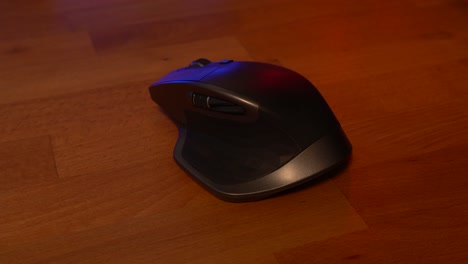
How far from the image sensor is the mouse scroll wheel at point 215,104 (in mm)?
664

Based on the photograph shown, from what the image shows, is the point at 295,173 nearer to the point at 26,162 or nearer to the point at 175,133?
the point at 175,133

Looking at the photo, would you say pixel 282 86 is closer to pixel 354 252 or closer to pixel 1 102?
pixel 354 252

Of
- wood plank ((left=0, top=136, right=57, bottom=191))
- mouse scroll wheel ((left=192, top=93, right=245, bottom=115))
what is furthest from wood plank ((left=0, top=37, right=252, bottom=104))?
mouse scroll wheel ((left=192, top=93, right=245, bottom=115))

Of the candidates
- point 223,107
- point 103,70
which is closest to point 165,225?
point 223,107

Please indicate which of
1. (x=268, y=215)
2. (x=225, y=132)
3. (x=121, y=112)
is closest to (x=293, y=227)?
(x=268, y=215)

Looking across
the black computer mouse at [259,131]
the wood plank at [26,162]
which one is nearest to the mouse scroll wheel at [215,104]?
the black computer mouse at [259,131]

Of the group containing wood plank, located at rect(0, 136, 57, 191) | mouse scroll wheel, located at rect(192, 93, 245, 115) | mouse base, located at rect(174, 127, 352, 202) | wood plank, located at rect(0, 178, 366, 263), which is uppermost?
mouse scroll wheel, located at rect(192, 93, 245, 115)

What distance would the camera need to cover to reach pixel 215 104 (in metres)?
0.68

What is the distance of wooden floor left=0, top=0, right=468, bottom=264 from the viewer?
2.09ft

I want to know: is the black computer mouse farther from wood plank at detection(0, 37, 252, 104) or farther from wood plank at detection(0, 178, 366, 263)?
wood plank at detection(0, 37, 252, 104)

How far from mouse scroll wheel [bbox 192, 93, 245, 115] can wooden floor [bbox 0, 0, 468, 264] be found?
95 mm

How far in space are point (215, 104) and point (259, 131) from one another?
0.06m

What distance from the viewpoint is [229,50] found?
98cm

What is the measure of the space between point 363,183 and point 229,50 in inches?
14.8
